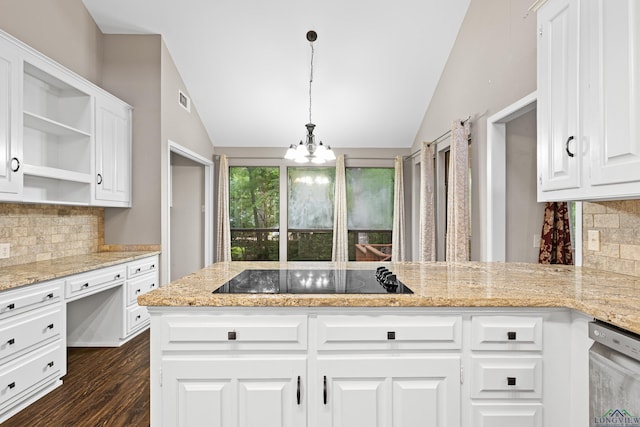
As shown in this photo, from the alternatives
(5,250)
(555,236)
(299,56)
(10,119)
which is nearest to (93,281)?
(5,250)

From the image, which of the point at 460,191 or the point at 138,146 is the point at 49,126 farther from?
the point at 460,191

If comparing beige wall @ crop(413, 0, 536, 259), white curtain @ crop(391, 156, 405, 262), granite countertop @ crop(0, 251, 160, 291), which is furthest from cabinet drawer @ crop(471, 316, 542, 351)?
white curtain @ crop(391, 156, 405, 262)

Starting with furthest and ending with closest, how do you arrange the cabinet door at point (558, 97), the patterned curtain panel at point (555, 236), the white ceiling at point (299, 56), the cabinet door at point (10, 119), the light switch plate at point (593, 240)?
the white ceiling at point (299, 56), the patterned curtain panel at point (555, 236), the cabinet door at point (10, 119), the light switch plate at point (593, 240), the cabinet door at point (558, 97)

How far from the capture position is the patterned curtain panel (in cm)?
388

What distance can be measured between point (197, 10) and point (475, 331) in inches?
158

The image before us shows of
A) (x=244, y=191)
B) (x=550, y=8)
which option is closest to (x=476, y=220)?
(x=550, y=8)

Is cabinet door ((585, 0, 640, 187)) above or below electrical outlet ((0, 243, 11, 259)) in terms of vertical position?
Answer: above

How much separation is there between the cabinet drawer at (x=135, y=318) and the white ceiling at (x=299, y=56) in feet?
9.36

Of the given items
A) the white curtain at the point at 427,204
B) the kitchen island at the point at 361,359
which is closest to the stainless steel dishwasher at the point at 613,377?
the kitchen island at the point at 361,359

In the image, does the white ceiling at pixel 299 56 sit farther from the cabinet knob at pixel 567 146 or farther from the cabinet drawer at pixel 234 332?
the cabinet drawer at pixel 234 332

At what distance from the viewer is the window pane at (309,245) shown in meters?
6.67

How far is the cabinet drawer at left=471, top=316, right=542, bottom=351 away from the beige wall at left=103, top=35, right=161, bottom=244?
3573mm

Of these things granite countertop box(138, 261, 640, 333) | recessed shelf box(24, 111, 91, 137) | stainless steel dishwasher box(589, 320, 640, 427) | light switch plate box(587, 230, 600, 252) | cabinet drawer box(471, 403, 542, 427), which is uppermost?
recessed shelf box(24, 111, 91, 137)

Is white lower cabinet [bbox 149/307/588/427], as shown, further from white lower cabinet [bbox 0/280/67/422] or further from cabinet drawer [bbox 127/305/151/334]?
cabinet drawer [bbox 127/305/151/334]
